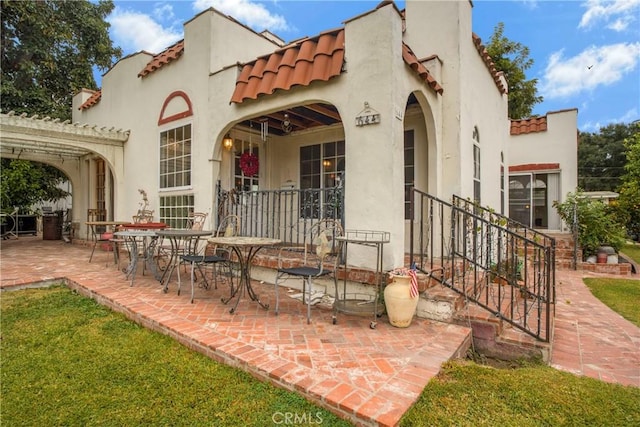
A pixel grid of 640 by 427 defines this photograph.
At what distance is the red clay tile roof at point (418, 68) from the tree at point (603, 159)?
31.2 m

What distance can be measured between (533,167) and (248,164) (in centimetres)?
973

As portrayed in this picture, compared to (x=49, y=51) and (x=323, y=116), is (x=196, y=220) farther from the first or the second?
(x=49, y=51)

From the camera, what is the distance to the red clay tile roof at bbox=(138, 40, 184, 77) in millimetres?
7164

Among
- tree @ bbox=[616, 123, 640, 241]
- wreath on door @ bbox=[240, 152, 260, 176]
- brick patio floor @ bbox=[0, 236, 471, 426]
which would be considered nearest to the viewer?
brick patio floor @ bbox=[0, 236, 471, 426]

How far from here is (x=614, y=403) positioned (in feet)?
7.67

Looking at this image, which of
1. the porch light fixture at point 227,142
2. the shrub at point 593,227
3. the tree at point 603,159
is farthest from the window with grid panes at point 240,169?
the tree at point 603,159

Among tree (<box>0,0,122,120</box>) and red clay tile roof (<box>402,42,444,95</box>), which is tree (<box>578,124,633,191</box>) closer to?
red clay tile roof (<box>402,42,444,95</box>)

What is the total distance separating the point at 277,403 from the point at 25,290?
5.00m

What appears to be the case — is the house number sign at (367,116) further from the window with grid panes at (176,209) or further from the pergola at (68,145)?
the pergola at (68,145)

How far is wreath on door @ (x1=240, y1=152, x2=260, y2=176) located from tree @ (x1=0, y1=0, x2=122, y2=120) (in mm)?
9805

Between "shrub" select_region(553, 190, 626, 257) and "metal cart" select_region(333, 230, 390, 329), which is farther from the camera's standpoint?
"shrub" select_region(553, 190, 626, 257)

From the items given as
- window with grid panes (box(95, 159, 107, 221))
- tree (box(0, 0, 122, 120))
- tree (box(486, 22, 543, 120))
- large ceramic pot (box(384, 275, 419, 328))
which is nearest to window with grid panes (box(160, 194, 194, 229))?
window with grid panes (box(95, 159, 107, 221))

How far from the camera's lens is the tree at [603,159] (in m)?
27.7

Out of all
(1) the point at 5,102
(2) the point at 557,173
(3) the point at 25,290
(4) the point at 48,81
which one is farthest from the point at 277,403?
(4) the point at 48,81
